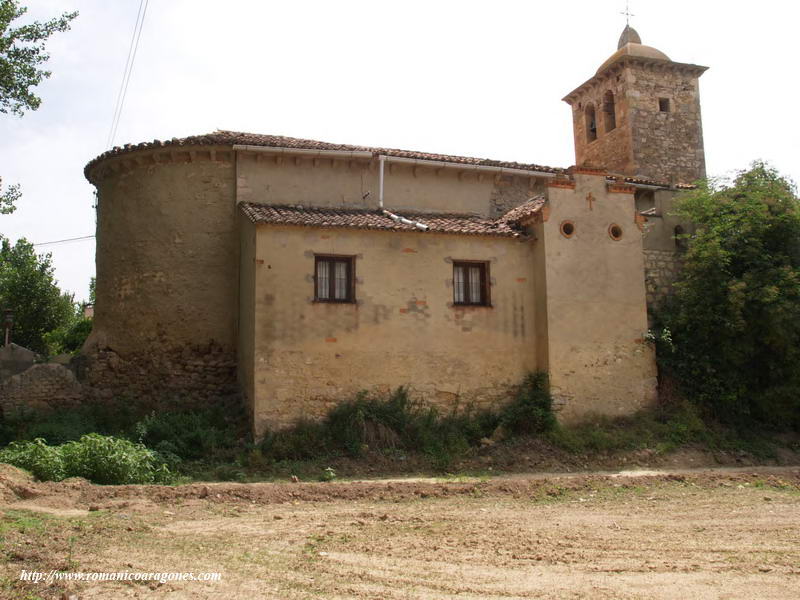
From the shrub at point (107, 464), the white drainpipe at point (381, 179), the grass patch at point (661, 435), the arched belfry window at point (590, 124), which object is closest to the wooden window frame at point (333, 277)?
the white drainpipe at point (381, 179)

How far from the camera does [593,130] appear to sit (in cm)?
2920

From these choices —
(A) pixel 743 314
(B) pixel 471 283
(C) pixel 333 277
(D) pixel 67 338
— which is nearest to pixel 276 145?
(C) pixel 333 277

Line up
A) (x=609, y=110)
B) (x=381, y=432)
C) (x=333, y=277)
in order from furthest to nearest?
1. (x=609, y=110)
2. (x=333, y=277)
3. (x=381, y=432)

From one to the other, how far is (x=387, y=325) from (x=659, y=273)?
7660 mm

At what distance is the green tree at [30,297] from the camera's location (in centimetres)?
3000

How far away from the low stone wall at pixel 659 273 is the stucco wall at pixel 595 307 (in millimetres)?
1266

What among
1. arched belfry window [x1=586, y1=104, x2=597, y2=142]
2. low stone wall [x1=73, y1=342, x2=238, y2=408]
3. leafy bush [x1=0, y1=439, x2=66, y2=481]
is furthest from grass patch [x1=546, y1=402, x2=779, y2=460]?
arched belfry window [x1=586, y1=104, x2=597, y2=142]

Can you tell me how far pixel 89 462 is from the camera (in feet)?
39.9

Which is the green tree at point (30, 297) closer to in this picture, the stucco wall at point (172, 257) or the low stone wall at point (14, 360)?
the low stone wall at point (14, 360)

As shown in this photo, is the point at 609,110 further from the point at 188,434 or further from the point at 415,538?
the point at 415,538

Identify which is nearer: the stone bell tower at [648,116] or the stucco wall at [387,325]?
the stucco wall at [387,325]

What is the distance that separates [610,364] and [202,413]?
9285 millimetres

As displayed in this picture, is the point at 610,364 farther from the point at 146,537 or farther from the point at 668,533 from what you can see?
the point at 146,537

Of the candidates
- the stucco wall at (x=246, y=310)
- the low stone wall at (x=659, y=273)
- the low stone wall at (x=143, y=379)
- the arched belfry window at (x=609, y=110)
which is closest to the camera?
the stucco wall at (x=246, y=310)
